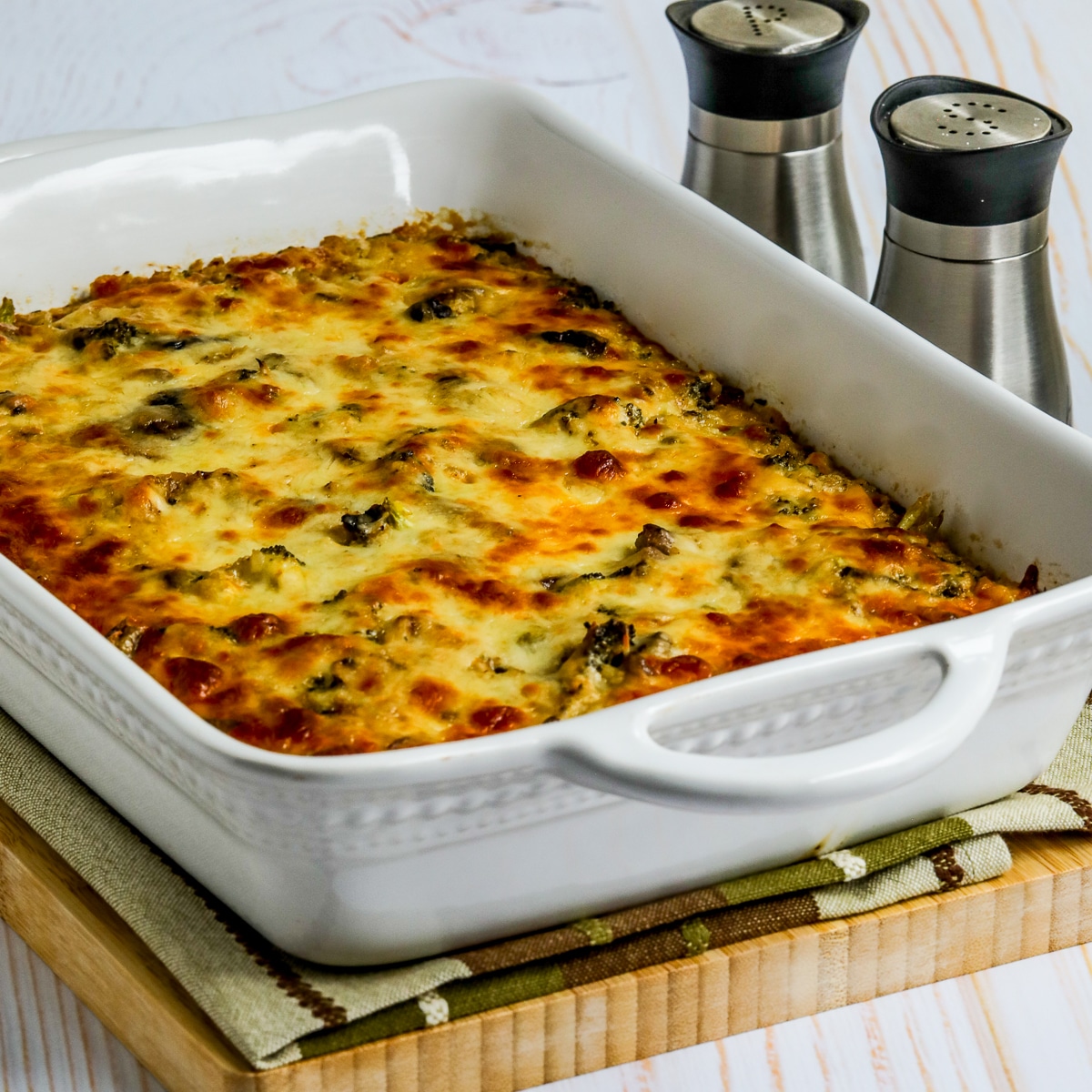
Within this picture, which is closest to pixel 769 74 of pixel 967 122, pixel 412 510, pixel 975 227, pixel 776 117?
pixel 776 117

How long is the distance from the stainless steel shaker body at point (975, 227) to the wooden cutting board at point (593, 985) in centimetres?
123

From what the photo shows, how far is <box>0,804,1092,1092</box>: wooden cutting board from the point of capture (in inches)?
104

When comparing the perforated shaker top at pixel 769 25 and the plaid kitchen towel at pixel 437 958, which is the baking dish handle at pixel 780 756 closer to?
the plaid kitchen towel at pixel 437 958

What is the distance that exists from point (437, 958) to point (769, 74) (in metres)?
2.19

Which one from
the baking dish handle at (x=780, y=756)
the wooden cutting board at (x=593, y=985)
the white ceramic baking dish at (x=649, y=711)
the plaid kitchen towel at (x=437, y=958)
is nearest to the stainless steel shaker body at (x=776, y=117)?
the white ceramic baking dish at (x=649, y=711)

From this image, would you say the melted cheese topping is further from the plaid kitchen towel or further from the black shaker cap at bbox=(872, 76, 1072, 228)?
the black shaker cap at bbox=(872, 76, 1072, 228)

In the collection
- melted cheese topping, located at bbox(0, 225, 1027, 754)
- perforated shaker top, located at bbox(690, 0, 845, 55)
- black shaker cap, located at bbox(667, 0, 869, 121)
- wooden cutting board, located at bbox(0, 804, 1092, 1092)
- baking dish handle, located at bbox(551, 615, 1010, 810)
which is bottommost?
wooden cutting board, located at bbox(0, 804, 1092, 1092)

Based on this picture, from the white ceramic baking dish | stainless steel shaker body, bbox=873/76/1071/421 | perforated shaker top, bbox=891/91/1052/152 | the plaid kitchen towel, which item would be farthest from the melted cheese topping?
perforated shaker top, bbox=891/91/1052/152

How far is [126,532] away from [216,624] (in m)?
0.33

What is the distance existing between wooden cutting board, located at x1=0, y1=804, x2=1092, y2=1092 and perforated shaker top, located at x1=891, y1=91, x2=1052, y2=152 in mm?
1381

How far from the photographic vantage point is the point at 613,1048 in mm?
2795

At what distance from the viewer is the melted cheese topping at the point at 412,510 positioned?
2.83m

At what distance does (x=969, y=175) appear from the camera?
370 cm

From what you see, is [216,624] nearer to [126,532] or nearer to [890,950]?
[126,532]
